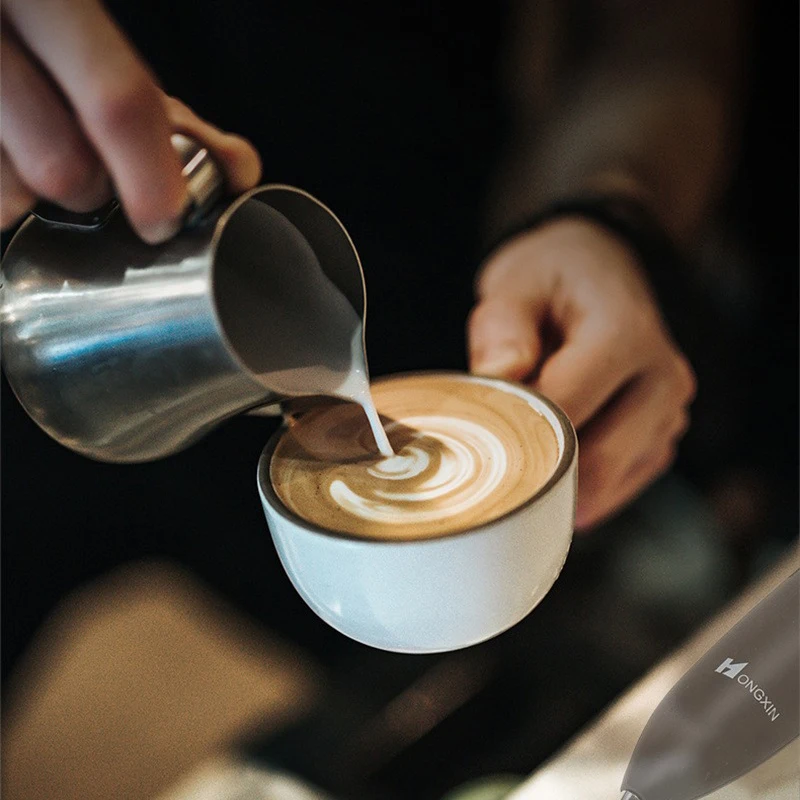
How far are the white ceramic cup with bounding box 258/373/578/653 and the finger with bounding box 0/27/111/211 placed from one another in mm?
240

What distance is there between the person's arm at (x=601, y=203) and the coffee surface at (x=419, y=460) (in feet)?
0.45

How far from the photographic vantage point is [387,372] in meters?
1.25

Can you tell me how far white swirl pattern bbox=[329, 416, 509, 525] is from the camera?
62cm

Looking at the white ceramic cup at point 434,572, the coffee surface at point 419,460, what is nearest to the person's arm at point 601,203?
the coffee surface at point 419,460

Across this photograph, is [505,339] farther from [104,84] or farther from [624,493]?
[104,84]

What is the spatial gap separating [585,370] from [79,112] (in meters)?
0.56

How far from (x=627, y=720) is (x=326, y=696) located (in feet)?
2.19

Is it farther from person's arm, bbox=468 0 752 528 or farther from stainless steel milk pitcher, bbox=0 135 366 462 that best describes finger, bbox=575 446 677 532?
stainless steel milk pitcher, bbox=0 135 366 462

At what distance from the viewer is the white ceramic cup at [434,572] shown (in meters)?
0.54

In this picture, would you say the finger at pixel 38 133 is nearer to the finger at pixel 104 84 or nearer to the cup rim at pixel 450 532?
the finger at pixel 104 84

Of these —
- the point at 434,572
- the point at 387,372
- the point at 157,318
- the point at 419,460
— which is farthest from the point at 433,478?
the point at 387,372

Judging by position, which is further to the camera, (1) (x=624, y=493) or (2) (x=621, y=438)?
(1) (x=624, y=493)

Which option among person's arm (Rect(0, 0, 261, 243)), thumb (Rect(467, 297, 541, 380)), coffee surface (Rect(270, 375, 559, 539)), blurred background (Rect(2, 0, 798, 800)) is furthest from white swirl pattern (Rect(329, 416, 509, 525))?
blurred background (Rect(2, 0, 798, 800))

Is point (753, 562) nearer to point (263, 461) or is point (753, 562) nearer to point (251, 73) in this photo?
point (263, 461)
